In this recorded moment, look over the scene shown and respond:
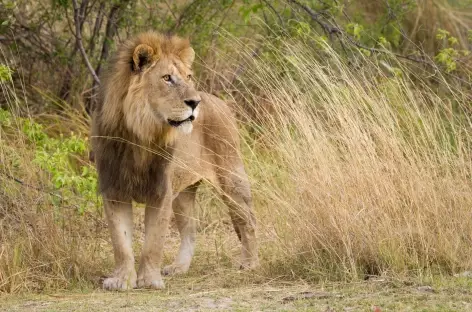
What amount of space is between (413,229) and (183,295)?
1.36m

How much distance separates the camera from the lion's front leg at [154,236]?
6109 mm

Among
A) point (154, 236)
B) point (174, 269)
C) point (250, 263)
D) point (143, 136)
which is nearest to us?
point (143, 136)

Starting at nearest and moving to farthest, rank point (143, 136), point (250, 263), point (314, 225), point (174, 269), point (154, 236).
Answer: point (314, 225) < point (143, 136) < point (154, 236) < point (250, 263) < point (174, 269)

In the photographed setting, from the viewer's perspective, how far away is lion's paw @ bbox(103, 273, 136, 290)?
19.4 ft

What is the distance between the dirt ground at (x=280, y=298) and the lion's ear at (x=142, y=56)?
4.34 feet

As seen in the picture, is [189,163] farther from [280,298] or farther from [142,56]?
[280,298]

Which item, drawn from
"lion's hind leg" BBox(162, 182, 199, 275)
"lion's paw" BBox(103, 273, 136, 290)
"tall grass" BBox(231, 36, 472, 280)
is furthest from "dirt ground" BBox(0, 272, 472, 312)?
"lion's hind leg" BBox(162, 182, 199, 275)

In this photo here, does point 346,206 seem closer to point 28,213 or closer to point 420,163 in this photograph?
point 420,163

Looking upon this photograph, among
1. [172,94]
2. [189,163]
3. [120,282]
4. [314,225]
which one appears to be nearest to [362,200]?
[314,225]

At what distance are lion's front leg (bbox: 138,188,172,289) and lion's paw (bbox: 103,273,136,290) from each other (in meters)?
0.09

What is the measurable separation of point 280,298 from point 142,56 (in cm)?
170

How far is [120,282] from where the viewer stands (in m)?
5.93

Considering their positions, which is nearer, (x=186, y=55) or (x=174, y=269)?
(x=186, y=55)

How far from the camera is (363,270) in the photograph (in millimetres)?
5707
